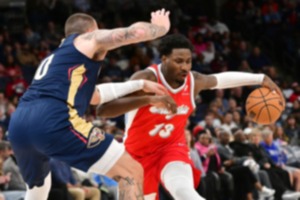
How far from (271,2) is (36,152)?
612 inches

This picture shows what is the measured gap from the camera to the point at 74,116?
5219 mm

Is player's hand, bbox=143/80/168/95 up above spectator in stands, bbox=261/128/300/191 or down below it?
above

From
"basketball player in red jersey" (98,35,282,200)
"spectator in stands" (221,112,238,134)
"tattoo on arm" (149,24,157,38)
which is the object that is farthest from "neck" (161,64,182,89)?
"spectator in stands" (221,112,238,134)

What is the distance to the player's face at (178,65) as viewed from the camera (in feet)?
21.2

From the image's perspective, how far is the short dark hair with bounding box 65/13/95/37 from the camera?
18.5 ft

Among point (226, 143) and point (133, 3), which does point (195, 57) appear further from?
point (226, 143)

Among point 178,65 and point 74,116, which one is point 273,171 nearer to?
point 178,65

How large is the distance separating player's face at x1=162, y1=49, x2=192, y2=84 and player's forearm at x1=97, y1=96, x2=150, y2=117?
0.61 metres

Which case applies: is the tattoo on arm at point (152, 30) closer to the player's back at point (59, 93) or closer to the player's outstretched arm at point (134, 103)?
the player's back at point (59, 93)

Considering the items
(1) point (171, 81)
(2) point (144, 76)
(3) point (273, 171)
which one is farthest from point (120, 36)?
(3) point (273, 171)

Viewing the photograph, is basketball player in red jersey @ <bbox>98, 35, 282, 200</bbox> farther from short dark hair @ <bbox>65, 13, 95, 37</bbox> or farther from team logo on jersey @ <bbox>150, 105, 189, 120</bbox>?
short dark hair @ <bbox>65, 13, 95, 37</bbox>

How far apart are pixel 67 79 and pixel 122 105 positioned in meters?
0.91

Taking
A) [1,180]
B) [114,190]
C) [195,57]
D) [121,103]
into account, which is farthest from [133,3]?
[121,103]

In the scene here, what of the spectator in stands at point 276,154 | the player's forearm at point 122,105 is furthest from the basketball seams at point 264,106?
the spectator in stands at point 276,154
